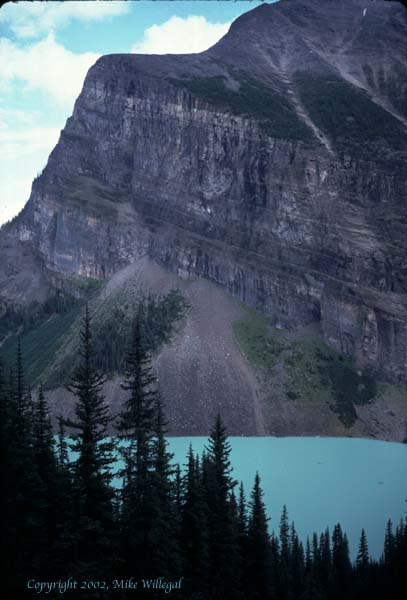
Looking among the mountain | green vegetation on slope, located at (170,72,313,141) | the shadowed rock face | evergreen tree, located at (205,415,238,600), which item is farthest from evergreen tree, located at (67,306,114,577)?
green vegetation on slope, located at (170,72,313,141)

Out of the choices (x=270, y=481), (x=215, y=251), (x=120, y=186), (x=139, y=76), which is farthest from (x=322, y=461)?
(x=139, y=76)

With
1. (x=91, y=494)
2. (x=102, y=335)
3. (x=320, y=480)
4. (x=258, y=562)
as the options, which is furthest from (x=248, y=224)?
(x=91, y=494)

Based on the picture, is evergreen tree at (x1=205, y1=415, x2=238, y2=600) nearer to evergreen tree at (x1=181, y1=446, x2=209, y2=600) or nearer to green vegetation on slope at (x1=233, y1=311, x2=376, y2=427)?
evergreen tree at (x1=181, y1=446, x2=209, y2=600)

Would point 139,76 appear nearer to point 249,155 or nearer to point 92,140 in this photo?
point 92,140

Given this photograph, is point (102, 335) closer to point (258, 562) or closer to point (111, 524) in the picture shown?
point (258, 562)

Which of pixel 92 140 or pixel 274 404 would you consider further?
pixel 92 140

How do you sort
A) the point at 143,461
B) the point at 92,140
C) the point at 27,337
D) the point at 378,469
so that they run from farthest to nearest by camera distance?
the point at 92,140
the point at 27,337
the point at 378,469
the point at 143,461

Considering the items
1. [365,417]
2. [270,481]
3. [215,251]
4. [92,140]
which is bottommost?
[270,481]

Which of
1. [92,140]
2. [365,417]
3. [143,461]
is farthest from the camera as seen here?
[92,140]
